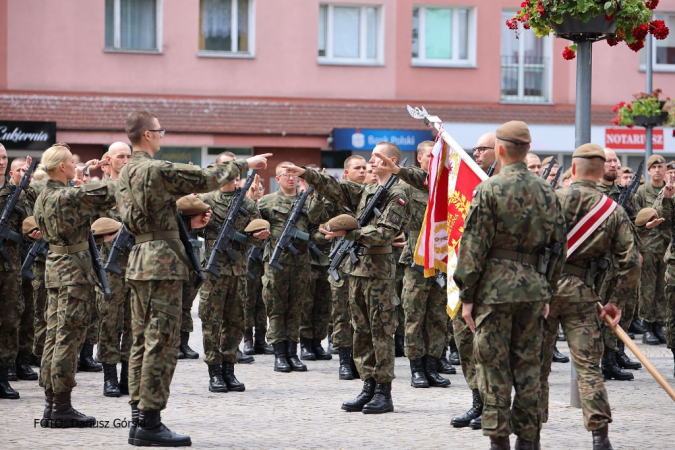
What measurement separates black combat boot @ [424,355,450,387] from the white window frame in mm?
17181

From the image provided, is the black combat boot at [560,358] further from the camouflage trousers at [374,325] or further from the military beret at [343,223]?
the military beret at [343,223]

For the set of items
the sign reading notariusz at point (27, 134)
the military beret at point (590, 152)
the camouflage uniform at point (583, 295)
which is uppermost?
the sign reading notariusz at point (27, 134)

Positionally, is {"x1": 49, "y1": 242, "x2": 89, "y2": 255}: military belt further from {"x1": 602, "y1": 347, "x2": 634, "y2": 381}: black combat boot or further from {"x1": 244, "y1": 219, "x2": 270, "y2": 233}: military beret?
{"x1": 602, "y1": 347, "x2": 634, "y2": 381}: black combat boot

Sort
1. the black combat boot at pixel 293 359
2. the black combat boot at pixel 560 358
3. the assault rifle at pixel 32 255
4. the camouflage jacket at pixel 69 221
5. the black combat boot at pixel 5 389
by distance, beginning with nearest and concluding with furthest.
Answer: the camouflage jacket at pixel 69 221 < the black combat boot at pixel 5 389 < the assault rifle at pixel 32 255 < the black combat boot at pixel 293 359 < the black combat boot at pixel 560 358

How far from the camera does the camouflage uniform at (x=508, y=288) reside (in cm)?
674

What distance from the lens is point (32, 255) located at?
10.7 metres

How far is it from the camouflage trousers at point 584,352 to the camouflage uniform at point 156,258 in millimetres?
2518

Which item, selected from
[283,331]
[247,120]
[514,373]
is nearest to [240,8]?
[247,120]

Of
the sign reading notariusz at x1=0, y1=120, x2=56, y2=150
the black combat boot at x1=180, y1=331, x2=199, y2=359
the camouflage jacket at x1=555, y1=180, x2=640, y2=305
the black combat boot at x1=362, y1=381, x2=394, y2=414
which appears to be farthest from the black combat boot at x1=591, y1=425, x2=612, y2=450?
the sign reading notariusz at x1=0, y1=120, x2=56, y2=150

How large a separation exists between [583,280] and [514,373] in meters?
1.09

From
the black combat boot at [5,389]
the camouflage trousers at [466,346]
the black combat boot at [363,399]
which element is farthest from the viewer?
the black combat boot at [5,389]

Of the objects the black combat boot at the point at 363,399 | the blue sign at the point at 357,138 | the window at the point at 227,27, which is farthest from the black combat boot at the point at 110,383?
the window at the point at 227,27

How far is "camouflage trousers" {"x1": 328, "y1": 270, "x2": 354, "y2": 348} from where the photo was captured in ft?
37.5

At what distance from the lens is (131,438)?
7.79 metres
